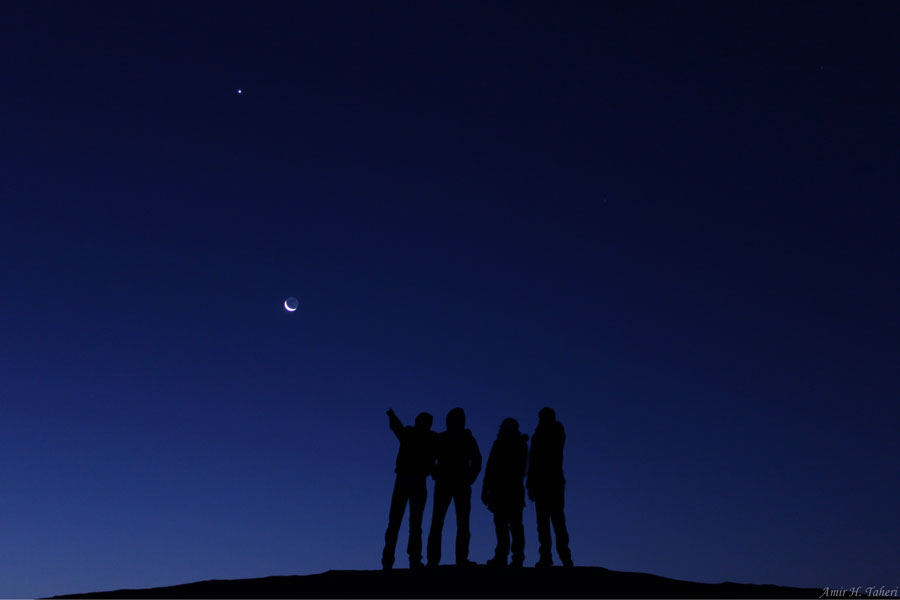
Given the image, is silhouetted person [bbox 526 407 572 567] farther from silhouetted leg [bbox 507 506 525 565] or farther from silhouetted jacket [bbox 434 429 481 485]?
silhouetted jacket [bbox 434 429 481 485]

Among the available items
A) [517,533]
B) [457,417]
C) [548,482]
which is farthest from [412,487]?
[548,482]

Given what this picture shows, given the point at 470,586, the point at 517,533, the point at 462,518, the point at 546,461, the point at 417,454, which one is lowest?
the point at 470,586

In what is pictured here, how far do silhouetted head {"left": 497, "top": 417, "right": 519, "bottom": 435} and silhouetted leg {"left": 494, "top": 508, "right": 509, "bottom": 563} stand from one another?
1166mm

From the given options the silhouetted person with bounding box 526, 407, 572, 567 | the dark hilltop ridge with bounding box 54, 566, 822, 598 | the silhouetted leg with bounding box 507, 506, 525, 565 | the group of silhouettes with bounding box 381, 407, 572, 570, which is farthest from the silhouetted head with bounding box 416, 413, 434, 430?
the dark hilltop ridge with bounding box 54, 566, 822, 598

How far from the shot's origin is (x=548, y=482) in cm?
1307

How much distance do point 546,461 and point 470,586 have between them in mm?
2978

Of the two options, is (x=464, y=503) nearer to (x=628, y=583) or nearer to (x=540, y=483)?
(x=540, y=483)

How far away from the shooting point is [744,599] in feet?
35.1

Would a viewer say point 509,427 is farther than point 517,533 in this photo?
Yes

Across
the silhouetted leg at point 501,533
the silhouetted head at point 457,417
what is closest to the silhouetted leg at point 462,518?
the silhouetted leg at point 501,533

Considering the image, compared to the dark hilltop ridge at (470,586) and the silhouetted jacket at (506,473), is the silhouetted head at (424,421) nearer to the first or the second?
the silhouetted jacket at (506,473)

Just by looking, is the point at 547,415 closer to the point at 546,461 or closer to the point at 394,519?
the point at 546,461

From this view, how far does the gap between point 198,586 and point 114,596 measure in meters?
1.15

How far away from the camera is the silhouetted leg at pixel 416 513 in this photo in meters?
13.3
